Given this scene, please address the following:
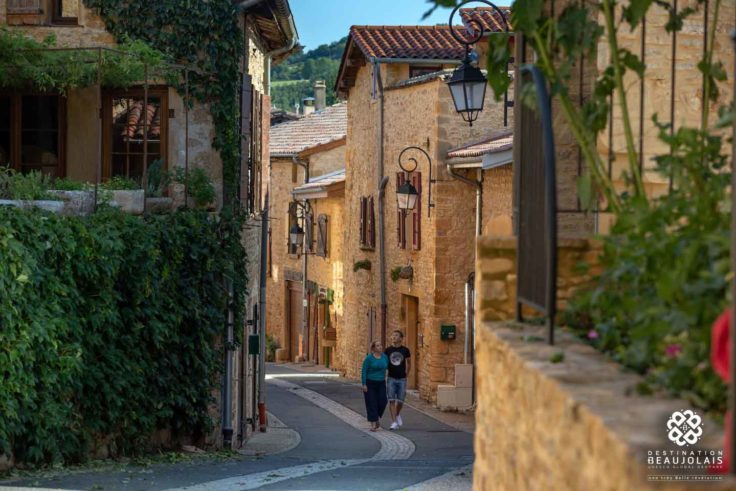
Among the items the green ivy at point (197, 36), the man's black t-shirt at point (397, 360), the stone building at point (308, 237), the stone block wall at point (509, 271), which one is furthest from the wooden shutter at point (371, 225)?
the stone block wall at point (509, 271)

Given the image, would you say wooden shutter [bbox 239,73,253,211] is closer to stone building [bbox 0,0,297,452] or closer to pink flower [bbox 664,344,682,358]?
stone building [bbox 0,0,297,452]

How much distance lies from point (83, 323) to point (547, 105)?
8724 millimetres

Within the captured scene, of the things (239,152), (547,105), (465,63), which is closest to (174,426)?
(239,152)

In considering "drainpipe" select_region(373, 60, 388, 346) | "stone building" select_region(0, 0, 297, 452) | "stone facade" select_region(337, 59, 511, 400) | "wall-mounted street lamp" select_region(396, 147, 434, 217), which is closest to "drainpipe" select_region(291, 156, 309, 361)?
"stone facade" select_region(337, 59, 511, 400)

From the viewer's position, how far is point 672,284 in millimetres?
4551

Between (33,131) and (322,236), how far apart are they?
19202 millimetres

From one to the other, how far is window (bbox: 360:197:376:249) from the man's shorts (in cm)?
841

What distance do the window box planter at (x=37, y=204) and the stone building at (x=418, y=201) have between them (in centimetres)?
815

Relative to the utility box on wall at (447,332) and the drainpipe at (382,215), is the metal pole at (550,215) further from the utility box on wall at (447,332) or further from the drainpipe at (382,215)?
the drainpipe at (382,215)

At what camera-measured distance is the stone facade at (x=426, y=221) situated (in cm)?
2278

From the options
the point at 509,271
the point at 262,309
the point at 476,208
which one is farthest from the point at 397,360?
the point at 509,271

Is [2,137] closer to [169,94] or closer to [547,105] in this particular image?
[169,94]

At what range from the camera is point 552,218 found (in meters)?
5.29

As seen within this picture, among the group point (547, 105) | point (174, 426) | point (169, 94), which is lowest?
point (174, 426)
